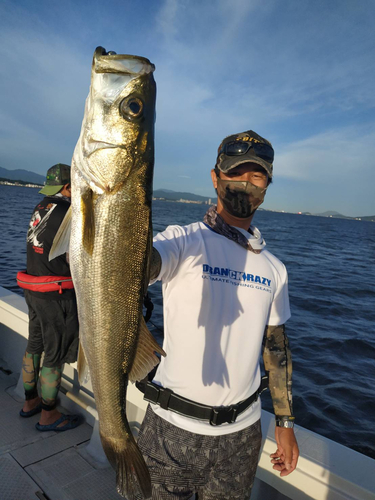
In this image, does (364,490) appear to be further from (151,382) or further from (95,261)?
(95,261)

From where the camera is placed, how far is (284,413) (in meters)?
2.61

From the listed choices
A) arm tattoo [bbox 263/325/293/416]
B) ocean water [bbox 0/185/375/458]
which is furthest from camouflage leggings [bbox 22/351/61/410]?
arm tattoo [bbox 263/325/293/416]

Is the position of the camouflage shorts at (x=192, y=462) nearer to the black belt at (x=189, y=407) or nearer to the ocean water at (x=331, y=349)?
the black belt at (x=189, y=407)

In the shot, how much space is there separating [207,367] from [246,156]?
1615 mm

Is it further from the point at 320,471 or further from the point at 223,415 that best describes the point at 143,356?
the point at 320,471

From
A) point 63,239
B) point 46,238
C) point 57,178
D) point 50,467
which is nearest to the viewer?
point 63,239

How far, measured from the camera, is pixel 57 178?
13.3ft

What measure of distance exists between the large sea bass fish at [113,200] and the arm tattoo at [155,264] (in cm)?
18

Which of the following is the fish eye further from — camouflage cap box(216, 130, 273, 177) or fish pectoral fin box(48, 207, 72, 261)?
camouflage cap box(216, 130, 273, 177)

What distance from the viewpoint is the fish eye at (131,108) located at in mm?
1585

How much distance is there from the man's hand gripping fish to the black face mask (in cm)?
109

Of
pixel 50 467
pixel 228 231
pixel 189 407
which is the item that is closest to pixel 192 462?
pixel 189 407

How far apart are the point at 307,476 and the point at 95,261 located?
101 inches

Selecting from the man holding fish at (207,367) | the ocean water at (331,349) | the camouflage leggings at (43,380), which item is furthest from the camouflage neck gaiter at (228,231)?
the camouflage leggings at (43,380)
